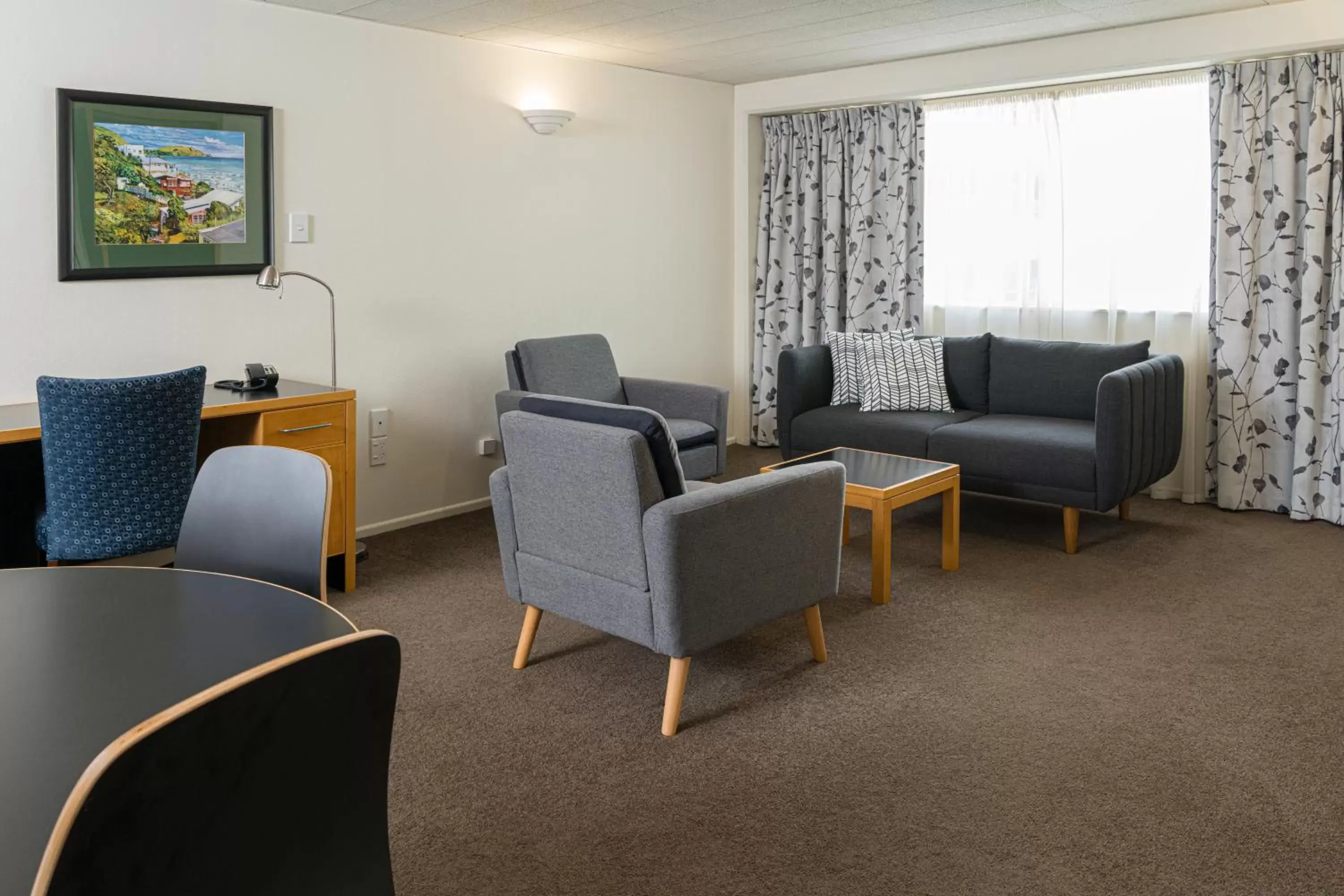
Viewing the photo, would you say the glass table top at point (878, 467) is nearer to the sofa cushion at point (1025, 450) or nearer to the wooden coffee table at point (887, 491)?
the wooden coffee table at point (887, 491)

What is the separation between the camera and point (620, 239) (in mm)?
6219

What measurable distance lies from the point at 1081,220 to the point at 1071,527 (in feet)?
6.33

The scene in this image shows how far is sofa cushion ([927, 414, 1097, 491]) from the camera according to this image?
15.4 feet

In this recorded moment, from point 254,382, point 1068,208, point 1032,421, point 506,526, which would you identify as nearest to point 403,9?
point 254,382

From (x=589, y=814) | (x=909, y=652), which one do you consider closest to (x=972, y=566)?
(x=909, y=652)

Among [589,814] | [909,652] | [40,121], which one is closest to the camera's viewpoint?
[589,814]

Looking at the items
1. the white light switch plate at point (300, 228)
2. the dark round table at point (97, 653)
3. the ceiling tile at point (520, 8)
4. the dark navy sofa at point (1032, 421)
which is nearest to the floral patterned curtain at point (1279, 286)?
the dark navy sofa at point (1032, 421)

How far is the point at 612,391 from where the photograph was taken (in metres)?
5.71

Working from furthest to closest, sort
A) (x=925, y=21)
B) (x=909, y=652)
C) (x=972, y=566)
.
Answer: (x=925, y=21) → (x=972, y=566) → (x=909, y=652)

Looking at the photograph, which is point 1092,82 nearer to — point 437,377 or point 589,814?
point 437,377

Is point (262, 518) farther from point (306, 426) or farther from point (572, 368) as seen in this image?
point (572, 368)

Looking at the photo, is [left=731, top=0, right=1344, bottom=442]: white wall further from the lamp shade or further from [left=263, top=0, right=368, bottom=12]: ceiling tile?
the lamp shade

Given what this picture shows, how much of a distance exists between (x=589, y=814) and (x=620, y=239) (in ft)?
13.5

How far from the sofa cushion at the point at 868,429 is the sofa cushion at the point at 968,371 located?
112mm
